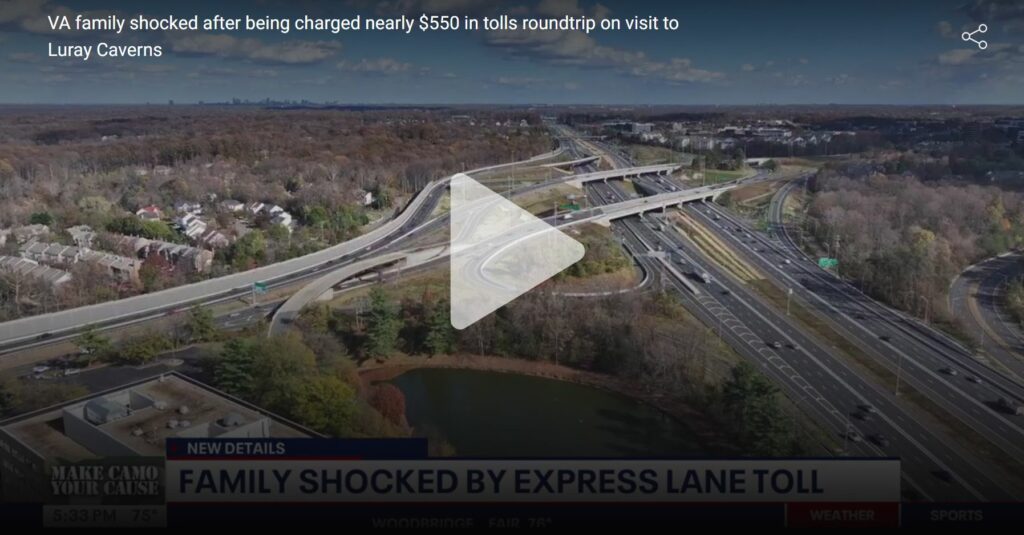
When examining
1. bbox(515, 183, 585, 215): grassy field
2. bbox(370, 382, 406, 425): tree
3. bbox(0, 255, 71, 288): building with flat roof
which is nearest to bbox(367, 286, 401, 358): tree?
bbox(370, 382, 406, 425): tree

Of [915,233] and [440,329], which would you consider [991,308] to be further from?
[440,329]

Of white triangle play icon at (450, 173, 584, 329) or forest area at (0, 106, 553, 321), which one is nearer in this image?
white triangle play icon at (450, 173, 584, 329)

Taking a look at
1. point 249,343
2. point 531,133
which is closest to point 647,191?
point 531,133

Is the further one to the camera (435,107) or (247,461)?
(435,107)

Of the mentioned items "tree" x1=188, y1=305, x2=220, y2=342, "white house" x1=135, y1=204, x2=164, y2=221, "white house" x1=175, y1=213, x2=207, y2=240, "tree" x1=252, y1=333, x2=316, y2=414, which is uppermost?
"white house" x1=135, y1=204, x2=164, y2=221

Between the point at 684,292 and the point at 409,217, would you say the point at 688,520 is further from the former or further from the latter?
the point at 409,217

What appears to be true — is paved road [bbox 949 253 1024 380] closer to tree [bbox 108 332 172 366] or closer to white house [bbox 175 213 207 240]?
tree [bbox 108 332 172 366]

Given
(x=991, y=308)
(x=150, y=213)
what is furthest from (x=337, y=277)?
(x=991, y=308)
